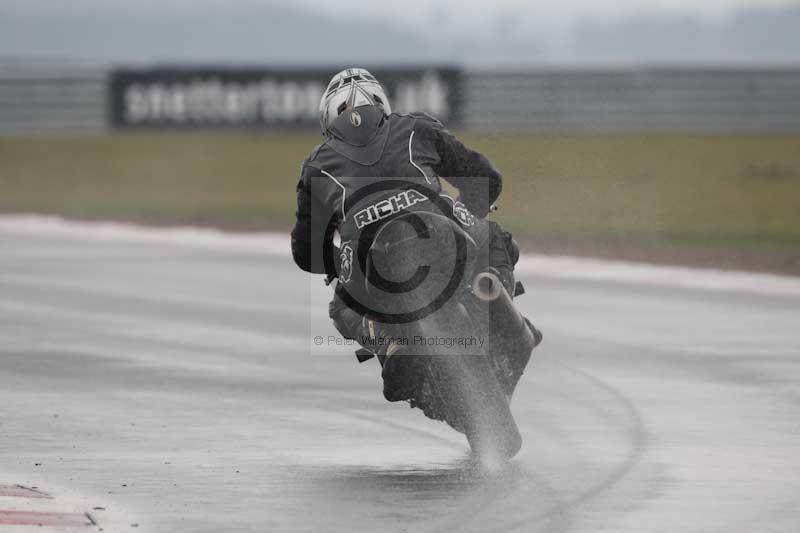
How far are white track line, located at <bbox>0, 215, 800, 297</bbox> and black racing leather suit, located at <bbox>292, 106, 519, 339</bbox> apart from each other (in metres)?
7.98

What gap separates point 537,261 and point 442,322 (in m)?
11.1

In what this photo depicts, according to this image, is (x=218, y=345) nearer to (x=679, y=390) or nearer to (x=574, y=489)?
(x=679, y=390)

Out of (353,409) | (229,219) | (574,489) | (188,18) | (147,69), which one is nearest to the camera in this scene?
(574,489)

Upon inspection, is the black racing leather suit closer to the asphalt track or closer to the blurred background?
the asphalt track

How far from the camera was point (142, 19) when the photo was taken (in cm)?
16288

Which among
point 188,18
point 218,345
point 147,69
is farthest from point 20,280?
point 188,18

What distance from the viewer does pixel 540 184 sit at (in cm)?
3094

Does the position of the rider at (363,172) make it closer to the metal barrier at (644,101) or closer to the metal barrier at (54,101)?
the metal barrier at (644,101)

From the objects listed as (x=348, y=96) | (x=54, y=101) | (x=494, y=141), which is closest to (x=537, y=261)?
(x=348, y=96)

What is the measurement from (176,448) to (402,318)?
1.49m

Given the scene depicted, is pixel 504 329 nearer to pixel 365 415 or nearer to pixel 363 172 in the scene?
pixel 363 172

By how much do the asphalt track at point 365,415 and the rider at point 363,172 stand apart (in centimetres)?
69

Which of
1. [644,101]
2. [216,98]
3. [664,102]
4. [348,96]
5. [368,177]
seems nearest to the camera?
[368,177]

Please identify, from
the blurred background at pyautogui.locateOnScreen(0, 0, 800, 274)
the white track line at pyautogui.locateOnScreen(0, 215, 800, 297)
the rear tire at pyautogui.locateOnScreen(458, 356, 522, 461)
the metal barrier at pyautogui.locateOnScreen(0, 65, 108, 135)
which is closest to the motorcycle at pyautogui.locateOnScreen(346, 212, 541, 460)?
the rear tire at pyautogui.locateOnScreen(458, 356, 522, 461)
